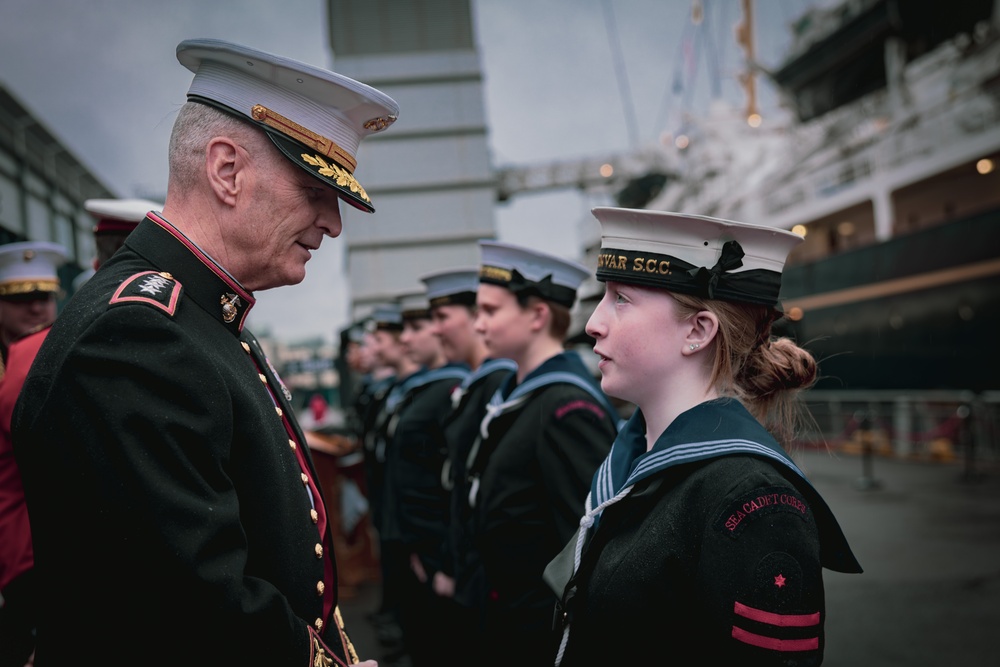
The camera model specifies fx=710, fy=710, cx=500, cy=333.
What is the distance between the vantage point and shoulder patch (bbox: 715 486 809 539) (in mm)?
1251

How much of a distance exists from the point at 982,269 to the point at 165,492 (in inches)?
513

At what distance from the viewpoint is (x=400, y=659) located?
445cm

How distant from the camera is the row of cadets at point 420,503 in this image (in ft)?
12.9

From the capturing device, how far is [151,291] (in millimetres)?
1227

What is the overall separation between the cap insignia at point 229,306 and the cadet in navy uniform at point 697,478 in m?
0.75

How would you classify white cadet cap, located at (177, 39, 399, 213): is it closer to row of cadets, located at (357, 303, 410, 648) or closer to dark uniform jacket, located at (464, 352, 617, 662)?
dark uniform jacket, located at (464, 352, 617, 662)

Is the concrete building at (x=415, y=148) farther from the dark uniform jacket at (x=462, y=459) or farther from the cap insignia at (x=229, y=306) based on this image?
the cap insignia at (x=229, y=306)

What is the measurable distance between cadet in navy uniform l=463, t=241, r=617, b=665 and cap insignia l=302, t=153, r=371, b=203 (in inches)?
52.2

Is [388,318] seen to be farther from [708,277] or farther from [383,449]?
[708,277]

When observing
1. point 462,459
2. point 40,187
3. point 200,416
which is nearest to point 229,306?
point 200,416

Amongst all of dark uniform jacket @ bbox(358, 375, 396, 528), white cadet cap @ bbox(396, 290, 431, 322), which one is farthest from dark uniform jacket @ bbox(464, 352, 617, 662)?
dark uniform jacket @ bbox(358, 375, 396, 528)

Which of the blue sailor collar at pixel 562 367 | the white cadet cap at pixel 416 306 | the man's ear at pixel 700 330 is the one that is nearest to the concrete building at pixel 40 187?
the white cadet cap at pixel 416 306

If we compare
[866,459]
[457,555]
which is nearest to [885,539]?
[866,459]

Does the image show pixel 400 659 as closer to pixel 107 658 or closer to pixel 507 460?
pixel 507 460
